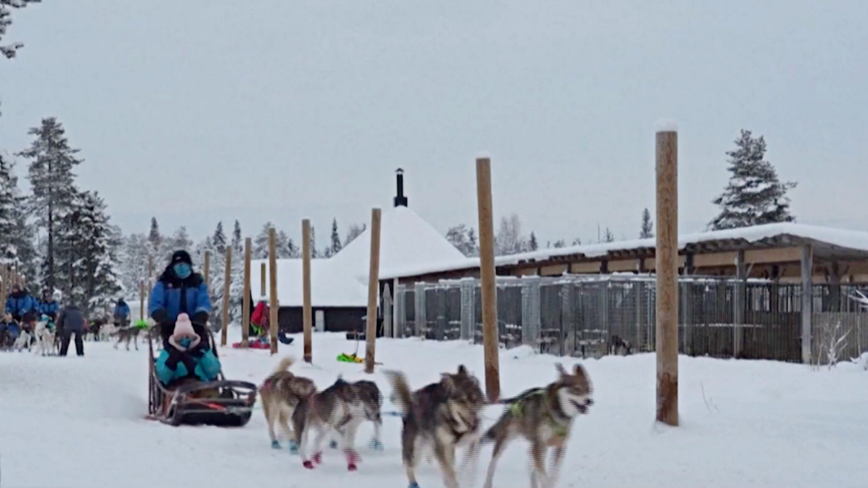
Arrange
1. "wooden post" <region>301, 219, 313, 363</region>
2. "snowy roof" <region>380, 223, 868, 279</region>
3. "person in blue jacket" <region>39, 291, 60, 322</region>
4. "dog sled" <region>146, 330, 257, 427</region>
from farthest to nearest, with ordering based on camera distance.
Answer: "person in blue jacket" <region>39, 291, 60, 322</region> < "wooden post" <region>301, 219, 313, 363</region> < "snowy roof" <region>380, 223, 868, 279</region> < "dog sled" <region>146, 330, 257, 427</region>

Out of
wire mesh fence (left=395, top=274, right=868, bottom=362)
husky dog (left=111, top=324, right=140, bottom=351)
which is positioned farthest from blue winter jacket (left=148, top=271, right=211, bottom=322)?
husky dog (left=111, top=324, right=140, bottom=351)

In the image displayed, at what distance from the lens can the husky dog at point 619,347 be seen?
24.7m

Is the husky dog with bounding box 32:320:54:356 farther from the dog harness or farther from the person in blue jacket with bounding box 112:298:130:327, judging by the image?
the dog harness

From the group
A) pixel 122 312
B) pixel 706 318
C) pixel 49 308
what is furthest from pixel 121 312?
pixel 706 318

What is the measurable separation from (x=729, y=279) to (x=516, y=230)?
156132 millimetres

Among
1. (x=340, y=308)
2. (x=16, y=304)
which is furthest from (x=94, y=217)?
(x=16, y=304)

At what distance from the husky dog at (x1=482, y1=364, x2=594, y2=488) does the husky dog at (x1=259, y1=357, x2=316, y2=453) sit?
2501 millimetres

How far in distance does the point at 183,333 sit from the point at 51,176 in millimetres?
51485

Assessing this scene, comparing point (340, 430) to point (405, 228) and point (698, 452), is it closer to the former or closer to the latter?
point (698, 452)

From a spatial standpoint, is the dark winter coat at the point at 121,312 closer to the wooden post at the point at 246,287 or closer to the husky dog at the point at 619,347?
the wooden post at the point at 246,287

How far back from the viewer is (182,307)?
1325 centimetres

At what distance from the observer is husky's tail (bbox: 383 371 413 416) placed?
A: 782cm

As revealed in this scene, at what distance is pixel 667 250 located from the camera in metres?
11.3

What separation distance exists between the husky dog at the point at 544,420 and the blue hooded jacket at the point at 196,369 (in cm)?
564
